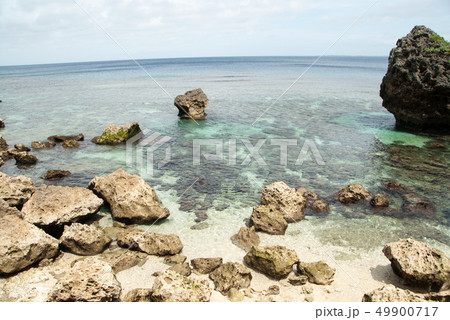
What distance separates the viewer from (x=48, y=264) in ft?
27.8

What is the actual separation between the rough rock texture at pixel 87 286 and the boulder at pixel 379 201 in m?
9.87

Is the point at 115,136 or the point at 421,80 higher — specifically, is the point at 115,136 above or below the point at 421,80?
below

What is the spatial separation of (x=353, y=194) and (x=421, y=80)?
1323 centimetres

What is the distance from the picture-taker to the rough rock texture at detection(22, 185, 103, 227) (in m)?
9.66

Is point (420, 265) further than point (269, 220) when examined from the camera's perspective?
No

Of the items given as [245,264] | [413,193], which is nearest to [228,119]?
[413,193]

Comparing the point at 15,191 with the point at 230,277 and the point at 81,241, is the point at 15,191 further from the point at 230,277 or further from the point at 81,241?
the point at 230,277

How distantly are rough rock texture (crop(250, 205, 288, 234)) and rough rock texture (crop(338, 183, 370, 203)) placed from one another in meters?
3.33

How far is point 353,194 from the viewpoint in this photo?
12312 millimetres

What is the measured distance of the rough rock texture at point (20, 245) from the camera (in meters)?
7.86

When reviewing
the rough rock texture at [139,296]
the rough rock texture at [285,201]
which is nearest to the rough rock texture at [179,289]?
the rough rock texture at [139,296]

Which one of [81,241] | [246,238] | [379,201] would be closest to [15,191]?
[81,241]

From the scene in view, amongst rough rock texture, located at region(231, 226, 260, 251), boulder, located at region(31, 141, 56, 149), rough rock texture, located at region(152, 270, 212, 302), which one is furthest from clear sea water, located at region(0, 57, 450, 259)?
rough rock texture, located at region(152, 270, 212, 302)

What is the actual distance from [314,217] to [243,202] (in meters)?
2.90
